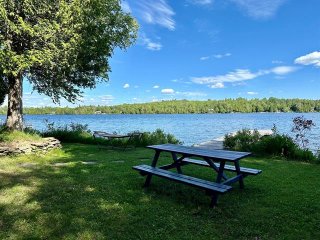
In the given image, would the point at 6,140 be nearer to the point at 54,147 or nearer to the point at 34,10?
the point at 54,147

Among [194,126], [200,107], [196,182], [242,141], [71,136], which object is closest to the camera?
[196,182]

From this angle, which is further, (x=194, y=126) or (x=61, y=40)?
(x=194, y=126)

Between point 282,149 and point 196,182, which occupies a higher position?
point 282,149

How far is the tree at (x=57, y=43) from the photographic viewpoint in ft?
35.3

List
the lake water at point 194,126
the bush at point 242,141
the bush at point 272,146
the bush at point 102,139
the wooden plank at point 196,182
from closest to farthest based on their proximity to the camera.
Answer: the wooden plank at point 196,182 → the bush at point 272,146 → the bush at point 242,141 → the bush at point 102,139 → the lake water at point 194,126

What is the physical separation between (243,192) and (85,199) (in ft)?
10.7

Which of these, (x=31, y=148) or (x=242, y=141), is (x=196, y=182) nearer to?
(x=31, y=148)

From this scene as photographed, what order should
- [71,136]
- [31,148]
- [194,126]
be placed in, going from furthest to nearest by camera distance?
[194,126]
[71,136]
[31,148]

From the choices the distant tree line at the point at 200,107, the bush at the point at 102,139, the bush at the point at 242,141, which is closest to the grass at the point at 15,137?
the bush at the point at 102,139

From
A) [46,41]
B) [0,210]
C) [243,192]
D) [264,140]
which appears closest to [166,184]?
[243,192]

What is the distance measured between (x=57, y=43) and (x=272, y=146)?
Answer: 30.2 feet

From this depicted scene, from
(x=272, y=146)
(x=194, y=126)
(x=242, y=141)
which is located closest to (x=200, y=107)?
(x=194, y=126)

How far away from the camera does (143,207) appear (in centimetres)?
539

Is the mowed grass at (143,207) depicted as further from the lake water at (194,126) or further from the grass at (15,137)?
the lake water at (194,126)
